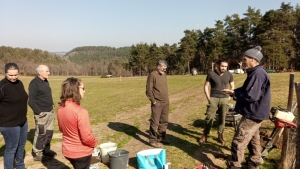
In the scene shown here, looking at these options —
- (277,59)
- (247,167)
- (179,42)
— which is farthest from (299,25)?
(247,167)

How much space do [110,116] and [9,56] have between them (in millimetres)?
151331

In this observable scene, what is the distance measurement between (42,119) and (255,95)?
15.2ft

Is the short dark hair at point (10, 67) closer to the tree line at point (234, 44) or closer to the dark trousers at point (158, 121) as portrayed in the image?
the dark trousers at point (158, 121)

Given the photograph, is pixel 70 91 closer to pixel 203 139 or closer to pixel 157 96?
pixel 157 96

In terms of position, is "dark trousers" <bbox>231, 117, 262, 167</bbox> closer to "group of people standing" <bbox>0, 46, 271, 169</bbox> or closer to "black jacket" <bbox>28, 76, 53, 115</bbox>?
"group of people standing" <bbox>0, 46, 271, 169</bbox>

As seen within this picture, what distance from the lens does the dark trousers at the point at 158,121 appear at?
652 cm

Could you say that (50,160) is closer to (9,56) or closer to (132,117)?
(132,117)

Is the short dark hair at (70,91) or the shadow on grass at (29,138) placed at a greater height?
the short dark hair at (70,91)

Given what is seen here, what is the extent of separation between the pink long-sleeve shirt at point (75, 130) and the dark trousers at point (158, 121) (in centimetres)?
321

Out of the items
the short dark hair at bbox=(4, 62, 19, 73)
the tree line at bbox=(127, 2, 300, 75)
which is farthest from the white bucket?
the tree line at bbox=(127, 2, 300, 75)

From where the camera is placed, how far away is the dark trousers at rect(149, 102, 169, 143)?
6.52m

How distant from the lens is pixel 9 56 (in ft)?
453

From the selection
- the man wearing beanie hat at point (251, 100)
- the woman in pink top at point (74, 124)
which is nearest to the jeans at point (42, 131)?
the woman in pink top at point (74, 124)

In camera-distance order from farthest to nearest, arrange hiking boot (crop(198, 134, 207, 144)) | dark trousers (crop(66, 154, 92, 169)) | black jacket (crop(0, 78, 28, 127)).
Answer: hiking boot (crop(198, 134, 207, 144)) < black jacket (crop(0, 78, 28, 127)) < dark trousers (crop(66, 154, 92, 169))
